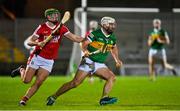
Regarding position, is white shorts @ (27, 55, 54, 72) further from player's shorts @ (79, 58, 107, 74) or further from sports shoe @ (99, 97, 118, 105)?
sports shoe @ (99, 97, 118, 105)

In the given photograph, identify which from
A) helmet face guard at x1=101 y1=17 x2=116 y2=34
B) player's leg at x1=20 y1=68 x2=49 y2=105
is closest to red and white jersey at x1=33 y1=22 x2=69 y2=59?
player's leg at x1=20 y1=68 x2=49 y2=105

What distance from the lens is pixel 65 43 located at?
3288cm

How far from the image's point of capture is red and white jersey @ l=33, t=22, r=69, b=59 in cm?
1502

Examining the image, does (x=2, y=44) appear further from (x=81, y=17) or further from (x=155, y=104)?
(x=155, y=104)

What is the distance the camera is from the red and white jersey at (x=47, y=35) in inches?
591

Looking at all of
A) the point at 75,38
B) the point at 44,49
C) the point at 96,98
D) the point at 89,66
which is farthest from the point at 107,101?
the point at 96,98

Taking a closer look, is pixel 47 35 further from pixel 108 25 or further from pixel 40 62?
pixel 108 25

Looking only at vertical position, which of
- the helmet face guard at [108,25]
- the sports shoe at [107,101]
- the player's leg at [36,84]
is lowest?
the sports shoe at [107,101]

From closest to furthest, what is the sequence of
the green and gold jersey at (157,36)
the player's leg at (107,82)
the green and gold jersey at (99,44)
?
1. the player's leg at (107,82)
2. the green and gold jersey at (99,44)
3. the green and gold jersey at (157,36)

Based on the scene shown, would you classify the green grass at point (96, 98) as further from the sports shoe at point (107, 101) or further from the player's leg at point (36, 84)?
the player's leg at point (36, 84)

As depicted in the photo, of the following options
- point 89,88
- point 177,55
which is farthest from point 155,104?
point 177,55

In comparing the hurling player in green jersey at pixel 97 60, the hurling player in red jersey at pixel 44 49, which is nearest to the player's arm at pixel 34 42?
the hurling player in red jersey at pixel 44 49

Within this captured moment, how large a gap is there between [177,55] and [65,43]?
504 cm

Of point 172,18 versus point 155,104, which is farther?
Result: point 172,18
